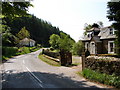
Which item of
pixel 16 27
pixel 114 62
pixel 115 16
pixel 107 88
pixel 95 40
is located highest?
pixel 16 27

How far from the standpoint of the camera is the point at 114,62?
10.2m

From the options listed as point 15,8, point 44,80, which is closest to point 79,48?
point 15,8

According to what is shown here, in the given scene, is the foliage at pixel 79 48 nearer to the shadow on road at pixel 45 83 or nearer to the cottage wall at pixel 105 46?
the cottage wall at pixel 105 46

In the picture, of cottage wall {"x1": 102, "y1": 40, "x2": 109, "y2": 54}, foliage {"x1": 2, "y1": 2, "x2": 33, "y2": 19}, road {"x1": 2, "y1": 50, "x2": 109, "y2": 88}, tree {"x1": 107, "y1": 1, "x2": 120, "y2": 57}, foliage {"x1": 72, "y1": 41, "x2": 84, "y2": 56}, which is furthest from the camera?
foliage {"x1": 72, "y1": 41, "x2": 84, "y2": 56}

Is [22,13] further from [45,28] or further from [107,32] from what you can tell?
[45,28]

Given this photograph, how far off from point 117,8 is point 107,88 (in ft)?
31.3

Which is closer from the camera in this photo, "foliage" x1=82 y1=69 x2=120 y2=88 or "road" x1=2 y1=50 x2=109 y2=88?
"foliage" x1=82 y1=69 x2=120 y2=88

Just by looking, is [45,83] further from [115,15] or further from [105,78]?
[115,15]

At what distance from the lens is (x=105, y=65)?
11.0 m

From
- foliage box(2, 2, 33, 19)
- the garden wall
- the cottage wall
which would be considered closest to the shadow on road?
the garden wall

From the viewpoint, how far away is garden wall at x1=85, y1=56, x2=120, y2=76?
10.1m

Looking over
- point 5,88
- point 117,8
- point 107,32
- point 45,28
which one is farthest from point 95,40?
point 45,28

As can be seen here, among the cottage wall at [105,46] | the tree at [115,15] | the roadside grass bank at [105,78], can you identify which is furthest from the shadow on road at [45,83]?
the cottage wall at [105,46]

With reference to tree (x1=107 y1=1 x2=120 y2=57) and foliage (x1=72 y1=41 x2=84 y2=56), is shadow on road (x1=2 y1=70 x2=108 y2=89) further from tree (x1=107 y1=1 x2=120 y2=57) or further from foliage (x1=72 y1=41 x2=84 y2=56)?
foliage (x1=72 y1=41 x2=84 y2=56)
